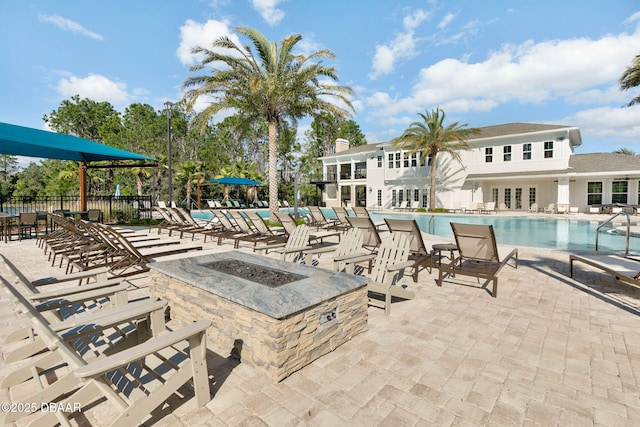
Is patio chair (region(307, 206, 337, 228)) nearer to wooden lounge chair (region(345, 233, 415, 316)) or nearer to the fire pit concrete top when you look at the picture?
wooden lounge chair (region(345, 233, 415, 316))

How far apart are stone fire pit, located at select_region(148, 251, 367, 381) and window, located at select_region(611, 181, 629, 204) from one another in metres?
30.7

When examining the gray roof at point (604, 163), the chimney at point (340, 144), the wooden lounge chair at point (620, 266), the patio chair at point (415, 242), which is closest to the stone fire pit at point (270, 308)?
the patio chair at point (415, 242)

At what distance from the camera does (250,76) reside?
13.9m

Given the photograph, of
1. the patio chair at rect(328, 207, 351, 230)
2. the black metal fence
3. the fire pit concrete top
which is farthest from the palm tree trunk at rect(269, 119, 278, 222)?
the fire pit concrete top

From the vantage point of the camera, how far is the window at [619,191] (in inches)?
934

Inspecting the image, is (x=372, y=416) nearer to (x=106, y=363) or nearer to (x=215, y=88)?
(x=106, y=363)

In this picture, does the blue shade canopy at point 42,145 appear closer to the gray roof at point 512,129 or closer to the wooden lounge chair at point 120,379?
the wooden lounge chair at point 120,379

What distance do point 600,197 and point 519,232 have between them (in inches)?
632

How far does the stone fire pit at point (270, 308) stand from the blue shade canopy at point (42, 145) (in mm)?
7306

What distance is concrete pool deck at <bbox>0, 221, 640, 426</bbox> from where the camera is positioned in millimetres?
2178

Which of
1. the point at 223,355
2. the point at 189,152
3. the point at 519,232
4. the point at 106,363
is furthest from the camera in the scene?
the point at 189,152

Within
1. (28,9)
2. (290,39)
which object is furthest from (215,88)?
(28,9)

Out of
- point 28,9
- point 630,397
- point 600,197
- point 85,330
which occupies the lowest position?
point 630,397

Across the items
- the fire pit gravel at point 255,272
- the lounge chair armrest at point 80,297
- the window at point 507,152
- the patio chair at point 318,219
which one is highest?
the window at point 507,152
